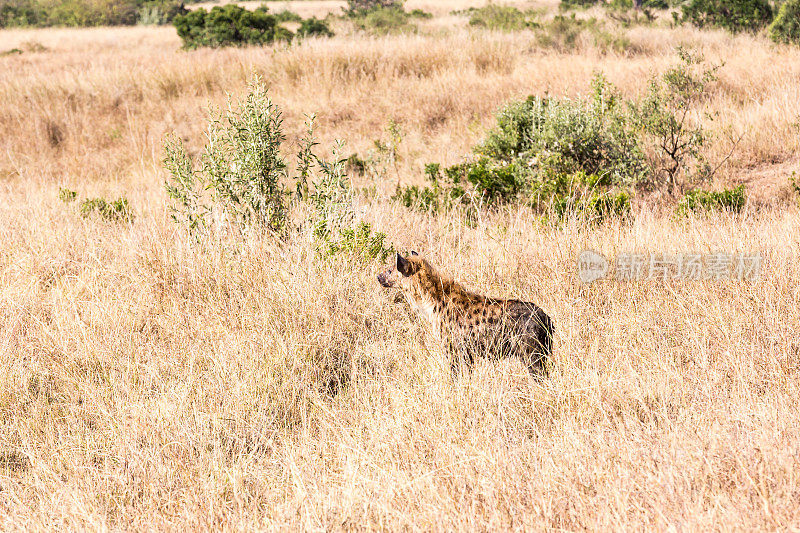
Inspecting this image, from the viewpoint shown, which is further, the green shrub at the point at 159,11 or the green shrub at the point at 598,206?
the green shrub at the point at 159,11

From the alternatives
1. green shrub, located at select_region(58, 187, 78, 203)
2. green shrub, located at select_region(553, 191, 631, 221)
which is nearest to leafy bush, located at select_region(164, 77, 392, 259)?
green shrub, located at select_region(553, 191, 631, 221)

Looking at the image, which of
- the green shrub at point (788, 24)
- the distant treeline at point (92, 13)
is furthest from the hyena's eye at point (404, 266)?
the distant treeline at point (92, 13)

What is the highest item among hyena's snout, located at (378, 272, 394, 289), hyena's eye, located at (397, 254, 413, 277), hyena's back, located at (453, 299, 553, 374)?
hyena's eye, located at (397, 254, 413, 277)

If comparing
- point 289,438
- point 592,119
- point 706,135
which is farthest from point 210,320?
point 706,135

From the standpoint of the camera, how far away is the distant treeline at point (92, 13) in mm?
36625

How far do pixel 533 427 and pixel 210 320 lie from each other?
2458 millimetres

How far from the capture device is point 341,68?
1276 cm

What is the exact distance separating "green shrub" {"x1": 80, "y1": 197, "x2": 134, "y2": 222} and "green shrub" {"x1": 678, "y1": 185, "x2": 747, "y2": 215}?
5.75 meters

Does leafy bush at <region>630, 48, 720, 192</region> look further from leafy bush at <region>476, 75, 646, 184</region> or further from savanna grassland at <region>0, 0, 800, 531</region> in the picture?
savanna grassland at <region>0, 0, 800, 531</region>

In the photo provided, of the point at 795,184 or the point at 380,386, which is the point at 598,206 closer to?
the point at 795,184

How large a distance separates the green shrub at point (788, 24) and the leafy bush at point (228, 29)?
39.5 ft

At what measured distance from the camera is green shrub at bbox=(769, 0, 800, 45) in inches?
517

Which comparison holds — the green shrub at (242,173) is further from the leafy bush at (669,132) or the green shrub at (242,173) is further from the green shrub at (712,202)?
the leafy bush at (669,132)

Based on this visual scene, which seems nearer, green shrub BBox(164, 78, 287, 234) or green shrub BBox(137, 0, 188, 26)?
green shrub BBox(164, 78, 287, 234)
